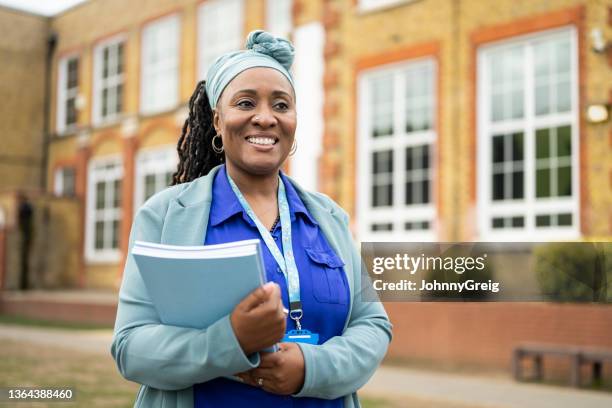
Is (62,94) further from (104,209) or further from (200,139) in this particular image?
(200,139)

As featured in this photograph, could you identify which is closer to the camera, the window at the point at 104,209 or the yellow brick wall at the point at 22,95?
the window at the point at 104,209

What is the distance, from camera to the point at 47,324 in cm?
1656

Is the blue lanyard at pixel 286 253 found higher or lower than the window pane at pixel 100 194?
lower

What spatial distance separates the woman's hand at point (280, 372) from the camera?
67.2 inches

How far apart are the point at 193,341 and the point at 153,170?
63.0ft

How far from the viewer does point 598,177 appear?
1045 cm

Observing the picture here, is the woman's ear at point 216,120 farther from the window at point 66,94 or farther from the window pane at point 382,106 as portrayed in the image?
the window at point 66,94

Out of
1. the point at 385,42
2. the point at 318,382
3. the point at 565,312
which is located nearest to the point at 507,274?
the point at 318,382

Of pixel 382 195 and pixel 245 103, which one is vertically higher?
pixel 382 195

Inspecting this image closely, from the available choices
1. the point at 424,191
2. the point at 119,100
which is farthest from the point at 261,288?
the point at 119,100

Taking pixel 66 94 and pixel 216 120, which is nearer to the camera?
pixel 216 120

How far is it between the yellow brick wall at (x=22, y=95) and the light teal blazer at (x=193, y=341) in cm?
2259

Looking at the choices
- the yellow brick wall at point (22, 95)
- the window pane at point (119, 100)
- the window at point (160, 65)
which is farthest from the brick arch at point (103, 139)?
the yellow brick wall at point (22, 95)

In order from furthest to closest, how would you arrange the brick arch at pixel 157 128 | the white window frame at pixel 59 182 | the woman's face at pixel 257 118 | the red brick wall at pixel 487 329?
1. the white window frame at pixel 59 182
2. the brick arch at pixel 157 128
3. the red brick wall at pixel 487 329
4. the woman's face at pixel 257 118
